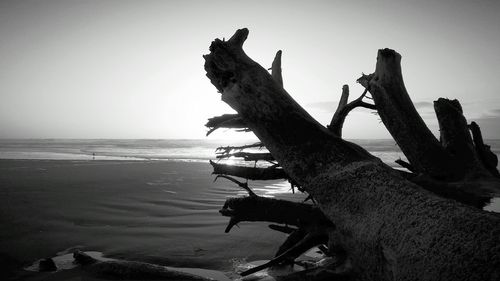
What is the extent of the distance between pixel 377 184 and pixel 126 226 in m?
4.71

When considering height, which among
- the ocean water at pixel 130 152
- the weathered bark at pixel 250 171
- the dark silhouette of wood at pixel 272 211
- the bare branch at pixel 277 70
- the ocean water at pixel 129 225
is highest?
the bare branch at pixel 277 70

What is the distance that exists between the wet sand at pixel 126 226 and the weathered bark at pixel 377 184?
7.29 feet

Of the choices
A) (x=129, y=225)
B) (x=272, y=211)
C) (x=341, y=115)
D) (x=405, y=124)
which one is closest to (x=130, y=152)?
(x=129, y=225)

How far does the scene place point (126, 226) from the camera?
200 inches

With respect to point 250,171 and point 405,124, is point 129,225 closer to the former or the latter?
point 250,171

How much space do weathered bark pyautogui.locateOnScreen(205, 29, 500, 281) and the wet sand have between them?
2.22 meters

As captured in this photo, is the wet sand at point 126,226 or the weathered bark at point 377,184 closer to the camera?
the weathered bark at point 377,184

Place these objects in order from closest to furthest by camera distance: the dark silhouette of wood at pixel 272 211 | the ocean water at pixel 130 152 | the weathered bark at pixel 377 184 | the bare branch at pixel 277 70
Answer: the weathered bark at pixel 377 184, the dark silhouette of wood at pixel 272 211, the bare branch at pixel 277 70, the ocean water at pixel 130 152

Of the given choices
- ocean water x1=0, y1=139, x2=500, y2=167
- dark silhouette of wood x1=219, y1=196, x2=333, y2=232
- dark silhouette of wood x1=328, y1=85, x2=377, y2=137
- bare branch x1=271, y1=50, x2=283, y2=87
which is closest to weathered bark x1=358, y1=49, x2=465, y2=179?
dark silhouette of wood x1=328, y1=85, x2=377, y2=137

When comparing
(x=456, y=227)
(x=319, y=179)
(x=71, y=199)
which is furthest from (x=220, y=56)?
(x=71, y=199)

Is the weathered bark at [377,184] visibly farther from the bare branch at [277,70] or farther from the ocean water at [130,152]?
the ocean water at [130,152]

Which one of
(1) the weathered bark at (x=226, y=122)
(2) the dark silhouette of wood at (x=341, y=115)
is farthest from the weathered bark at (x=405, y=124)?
(1) the weathered bark at (x=226, y=122)

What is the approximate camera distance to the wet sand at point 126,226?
378 centimetres

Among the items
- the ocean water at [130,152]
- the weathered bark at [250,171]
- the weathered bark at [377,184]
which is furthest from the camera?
the ocean water at [130,152]
